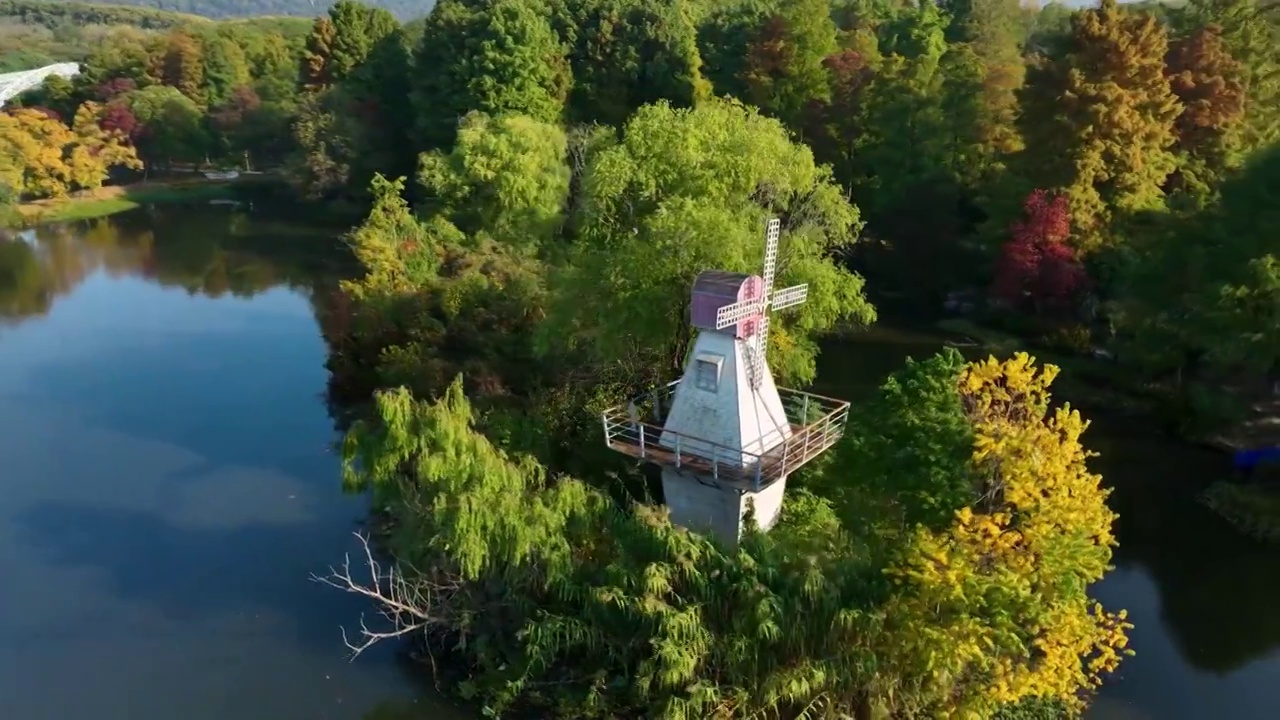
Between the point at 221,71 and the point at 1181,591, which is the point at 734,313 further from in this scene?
the point at 221,71

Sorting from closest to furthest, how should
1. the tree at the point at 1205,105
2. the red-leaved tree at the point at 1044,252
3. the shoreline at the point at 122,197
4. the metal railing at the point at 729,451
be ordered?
the metal railing at the point at 729,451
the red-leaved tree at the point at 1044,252
the tree at the point at 1205,105
the shoreline at the point at 122,197

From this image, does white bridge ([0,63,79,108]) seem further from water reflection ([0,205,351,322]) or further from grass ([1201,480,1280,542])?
grass ([1201,480,1280,542])

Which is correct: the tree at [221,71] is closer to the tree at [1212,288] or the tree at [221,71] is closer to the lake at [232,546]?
the lake at [232,546]

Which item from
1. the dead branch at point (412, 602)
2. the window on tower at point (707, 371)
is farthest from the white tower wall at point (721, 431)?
the dead branch at point (412, 602)

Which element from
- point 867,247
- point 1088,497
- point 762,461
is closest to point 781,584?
point 762,461

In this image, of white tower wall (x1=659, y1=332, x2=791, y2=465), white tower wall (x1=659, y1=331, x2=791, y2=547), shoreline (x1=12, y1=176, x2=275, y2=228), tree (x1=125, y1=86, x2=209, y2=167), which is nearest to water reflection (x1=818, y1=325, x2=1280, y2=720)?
white tower wall (x1=659, y1=331, x2=791, y2=547)

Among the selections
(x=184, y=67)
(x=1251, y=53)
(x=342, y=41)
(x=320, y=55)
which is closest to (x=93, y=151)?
(x=184, y=67)

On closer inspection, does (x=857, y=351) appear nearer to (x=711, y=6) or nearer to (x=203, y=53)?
(x=711, y=6)
